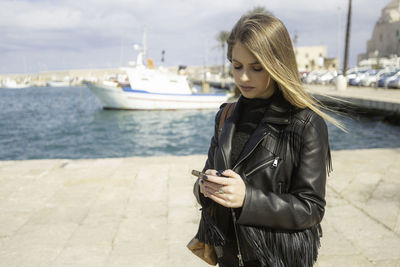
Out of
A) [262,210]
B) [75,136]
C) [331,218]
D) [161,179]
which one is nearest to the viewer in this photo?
[262,210]

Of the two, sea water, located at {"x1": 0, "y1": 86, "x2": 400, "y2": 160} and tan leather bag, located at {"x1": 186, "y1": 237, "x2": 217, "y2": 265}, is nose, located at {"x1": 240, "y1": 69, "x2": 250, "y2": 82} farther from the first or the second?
sea water, located at {"x1": 0, "y1": 86, "x2": 400, "y2": 160}

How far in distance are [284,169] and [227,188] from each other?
26cm

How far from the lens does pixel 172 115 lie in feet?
77.3

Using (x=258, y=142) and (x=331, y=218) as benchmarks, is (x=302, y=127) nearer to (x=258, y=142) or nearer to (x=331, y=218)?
(x=258, y=142)

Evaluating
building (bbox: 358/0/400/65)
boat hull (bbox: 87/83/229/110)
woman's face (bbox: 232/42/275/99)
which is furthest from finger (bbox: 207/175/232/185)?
building (bbox: 358/0/400/65)

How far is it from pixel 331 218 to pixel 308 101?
8.86 feet

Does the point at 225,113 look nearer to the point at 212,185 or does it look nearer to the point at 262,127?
the point at 262,127

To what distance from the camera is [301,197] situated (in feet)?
3.82

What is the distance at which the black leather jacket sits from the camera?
1.14m

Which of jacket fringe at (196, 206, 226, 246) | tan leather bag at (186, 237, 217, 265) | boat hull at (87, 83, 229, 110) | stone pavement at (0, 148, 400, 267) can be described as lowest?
boat hull at (87, 83, 229, 110)

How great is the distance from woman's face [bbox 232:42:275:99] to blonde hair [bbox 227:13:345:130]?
0.03 meters

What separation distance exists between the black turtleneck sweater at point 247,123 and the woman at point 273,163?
0.6 inches

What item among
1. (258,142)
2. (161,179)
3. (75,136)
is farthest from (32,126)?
(258,142)

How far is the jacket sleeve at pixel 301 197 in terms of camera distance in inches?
44.5
